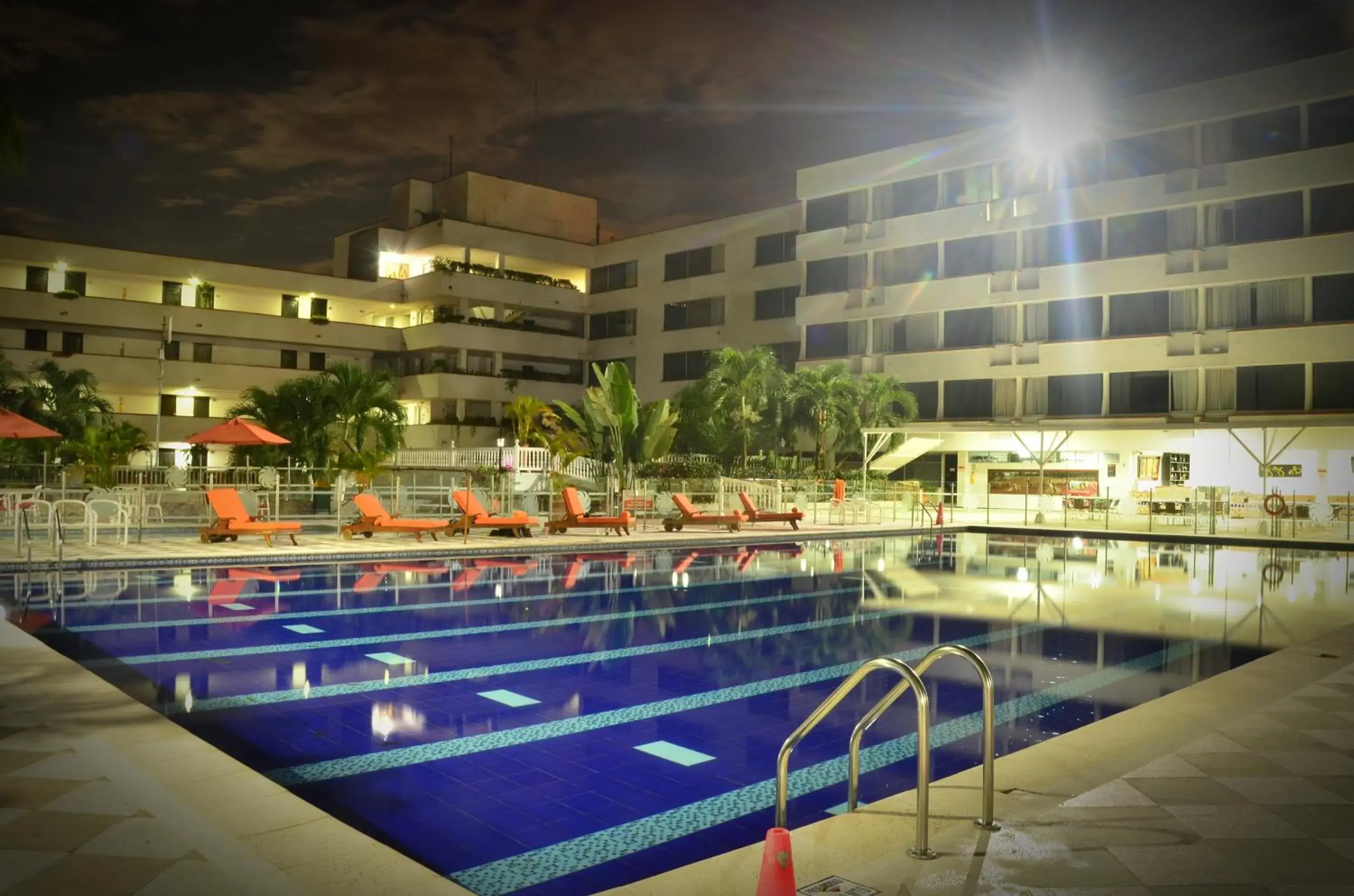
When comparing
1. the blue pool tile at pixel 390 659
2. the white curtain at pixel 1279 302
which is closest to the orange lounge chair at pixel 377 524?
the blue pool tile at pixel 390 659

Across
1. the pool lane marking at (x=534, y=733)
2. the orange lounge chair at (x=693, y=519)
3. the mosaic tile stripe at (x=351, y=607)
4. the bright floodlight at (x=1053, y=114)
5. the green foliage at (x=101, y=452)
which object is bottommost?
the pool lane marking at (x=534, y=733)

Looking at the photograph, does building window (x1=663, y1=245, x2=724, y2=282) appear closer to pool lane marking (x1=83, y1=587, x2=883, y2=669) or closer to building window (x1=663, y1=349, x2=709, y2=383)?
building window (x1=663, y1=349, x2=709, y2=383)

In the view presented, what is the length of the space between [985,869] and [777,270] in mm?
45471

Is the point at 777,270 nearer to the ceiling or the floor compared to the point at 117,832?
nearer to the ceiling

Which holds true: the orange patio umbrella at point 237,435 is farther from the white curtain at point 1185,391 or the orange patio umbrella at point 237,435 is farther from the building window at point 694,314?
the building window at point 694,314

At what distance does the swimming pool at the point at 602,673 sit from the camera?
5461mm

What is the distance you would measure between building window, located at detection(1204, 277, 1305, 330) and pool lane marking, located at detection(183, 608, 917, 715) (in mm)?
30327

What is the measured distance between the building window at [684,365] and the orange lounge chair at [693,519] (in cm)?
2534

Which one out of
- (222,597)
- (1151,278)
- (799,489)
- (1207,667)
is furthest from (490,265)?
(1207,667)

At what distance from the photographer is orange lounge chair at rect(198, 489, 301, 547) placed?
17266 millimetres

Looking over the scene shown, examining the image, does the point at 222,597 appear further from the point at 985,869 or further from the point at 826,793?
the point at 985,869

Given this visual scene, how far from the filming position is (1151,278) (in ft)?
123

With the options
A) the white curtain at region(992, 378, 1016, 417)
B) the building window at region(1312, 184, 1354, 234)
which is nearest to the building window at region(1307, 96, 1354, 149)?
the building window at region(1312, 184, 1354, 234)

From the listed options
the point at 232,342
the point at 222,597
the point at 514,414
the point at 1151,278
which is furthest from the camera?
the point at 232,342
